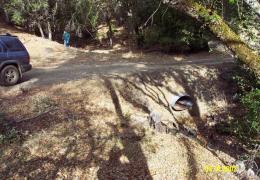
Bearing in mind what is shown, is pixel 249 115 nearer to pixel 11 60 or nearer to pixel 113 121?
pixel 113 121

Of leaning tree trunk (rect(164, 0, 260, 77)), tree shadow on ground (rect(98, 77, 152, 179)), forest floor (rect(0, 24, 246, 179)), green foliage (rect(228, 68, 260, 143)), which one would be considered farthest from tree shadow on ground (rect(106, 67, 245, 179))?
leaning tree trunk (rect(164, 0, 260, 77))

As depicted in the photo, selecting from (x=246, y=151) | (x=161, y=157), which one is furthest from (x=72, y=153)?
(x=246, y=151)

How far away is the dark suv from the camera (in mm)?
12625

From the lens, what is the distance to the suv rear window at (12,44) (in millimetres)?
12710

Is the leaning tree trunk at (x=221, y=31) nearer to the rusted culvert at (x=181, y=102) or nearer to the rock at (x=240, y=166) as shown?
the rock at (x=240, y=166)

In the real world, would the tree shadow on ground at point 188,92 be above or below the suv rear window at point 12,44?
below

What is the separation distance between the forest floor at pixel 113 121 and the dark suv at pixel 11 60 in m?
0.55

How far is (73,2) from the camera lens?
26219 millimetres

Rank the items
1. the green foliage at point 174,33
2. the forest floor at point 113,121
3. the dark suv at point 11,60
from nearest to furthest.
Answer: the forest floor at point 113,121
the dark suv at point 11,60
the green foliage at point 174,33

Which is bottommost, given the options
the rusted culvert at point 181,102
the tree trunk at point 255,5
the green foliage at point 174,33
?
the rusted culvert at point 181,102

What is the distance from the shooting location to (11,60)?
1280 cm

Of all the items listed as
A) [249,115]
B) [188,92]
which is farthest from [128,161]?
[188,92]

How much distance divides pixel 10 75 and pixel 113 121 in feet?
16.5

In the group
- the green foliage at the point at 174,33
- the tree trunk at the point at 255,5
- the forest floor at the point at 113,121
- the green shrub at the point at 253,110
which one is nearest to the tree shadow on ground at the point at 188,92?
the forest floor at the point at 113,121
